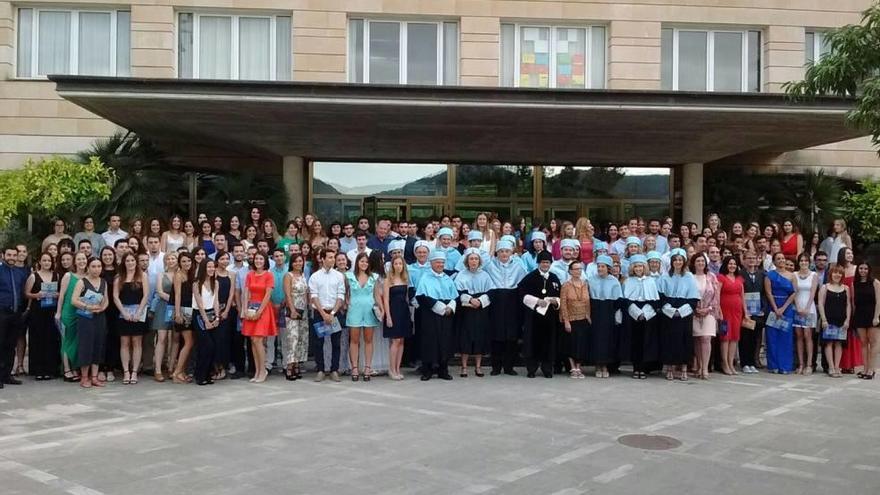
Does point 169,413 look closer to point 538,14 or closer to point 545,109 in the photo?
point 545,109

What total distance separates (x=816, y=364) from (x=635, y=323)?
3453 mm

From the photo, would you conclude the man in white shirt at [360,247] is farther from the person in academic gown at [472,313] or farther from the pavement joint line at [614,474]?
the pavement joint line at [614,474]

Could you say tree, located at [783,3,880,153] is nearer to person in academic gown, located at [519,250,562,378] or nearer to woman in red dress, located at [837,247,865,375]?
person in academic gown, located at [519,250,562,378]

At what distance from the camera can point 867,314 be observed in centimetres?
1170

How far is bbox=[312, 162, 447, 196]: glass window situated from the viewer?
20500 millimetres

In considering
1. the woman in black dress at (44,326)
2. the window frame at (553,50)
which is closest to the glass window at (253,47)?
the window frame at (553,50)

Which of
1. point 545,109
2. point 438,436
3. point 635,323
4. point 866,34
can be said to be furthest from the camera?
point 545,109

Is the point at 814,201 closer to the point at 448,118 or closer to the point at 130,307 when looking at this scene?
the point at 448,118

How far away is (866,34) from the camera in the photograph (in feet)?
20.0

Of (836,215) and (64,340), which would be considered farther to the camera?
(836,215)

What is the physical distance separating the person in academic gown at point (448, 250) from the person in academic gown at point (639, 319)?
2.59 m

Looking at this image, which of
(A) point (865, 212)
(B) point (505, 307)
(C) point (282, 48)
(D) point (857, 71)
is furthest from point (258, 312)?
(A) point (865, 212)

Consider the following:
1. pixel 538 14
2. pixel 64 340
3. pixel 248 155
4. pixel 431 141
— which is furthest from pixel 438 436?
pixel 538 14

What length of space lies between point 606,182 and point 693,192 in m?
2.42
